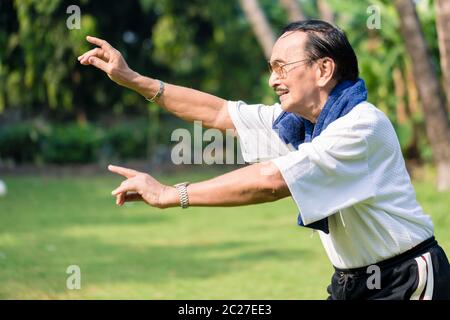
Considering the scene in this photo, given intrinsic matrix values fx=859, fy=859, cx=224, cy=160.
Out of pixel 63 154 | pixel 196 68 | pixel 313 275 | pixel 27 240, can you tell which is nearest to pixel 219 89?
pixel 196 68

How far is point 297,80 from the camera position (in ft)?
11.2

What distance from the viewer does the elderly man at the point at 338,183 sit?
3074 millimetres

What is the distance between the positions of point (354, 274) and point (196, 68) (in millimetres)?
24788

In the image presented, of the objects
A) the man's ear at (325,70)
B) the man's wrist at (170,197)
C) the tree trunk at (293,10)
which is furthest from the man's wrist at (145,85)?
the tree trunk at (293,10)

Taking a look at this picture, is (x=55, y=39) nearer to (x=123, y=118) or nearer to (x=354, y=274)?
(x=123, y=118)

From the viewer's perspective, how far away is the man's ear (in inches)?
134

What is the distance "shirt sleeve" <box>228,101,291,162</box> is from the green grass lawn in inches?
131

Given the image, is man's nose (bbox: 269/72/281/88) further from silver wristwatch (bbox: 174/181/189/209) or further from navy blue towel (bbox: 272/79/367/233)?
silver wristwatch (bbox: 174/181/189/209)

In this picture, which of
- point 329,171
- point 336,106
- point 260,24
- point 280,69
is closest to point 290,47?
point 280,69

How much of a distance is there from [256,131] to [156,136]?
2060cm

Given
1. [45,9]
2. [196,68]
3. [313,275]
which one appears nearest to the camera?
[313,275]

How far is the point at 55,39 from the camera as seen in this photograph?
69.4 feet

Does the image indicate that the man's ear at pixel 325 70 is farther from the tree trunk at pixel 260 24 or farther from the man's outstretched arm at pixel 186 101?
the tree trunk at pixel 260 24
